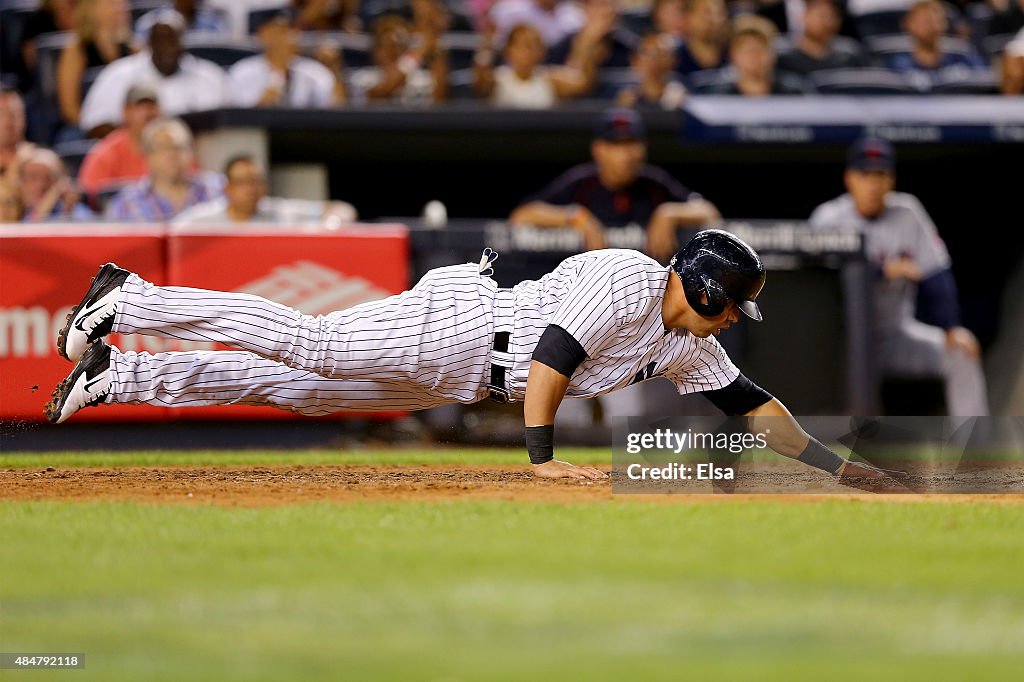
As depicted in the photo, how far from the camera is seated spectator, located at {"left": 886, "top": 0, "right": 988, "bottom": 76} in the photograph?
44.7 feet

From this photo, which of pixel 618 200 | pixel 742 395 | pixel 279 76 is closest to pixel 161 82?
pixel 279 76

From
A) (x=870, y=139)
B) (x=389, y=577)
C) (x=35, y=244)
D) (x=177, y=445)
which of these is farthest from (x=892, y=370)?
(x=389, y=577)

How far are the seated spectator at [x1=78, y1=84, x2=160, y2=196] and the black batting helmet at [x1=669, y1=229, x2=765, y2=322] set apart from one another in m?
5.76

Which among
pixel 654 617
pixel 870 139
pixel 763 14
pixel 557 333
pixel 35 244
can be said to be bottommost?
pixel 654 617

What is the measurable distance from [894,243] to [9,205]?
5.86 meters

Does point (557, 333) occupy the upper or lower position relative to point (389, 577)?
upper

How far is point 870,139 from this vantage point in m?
11.2

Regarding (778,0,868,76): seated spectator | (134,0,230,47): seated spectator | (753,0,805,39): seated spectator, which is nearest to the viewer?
(134,0,230,47): seated spectator

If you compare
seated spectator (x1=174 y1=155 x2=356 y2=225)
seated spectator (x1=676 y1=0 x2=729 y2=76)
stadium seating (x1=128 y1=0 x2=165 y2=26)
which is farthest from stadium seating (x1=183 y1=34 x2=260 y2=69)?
seated spectator (x1=676 y1=0 x2=729 y2=76)

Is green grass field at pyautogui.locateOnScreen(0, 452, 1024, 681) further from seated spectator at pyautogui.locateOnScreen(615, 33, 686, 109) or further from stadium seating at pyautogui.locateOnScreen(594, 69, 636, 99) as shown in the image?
stadium seating at pyautogui.locateOnScreen(594, 69, 636, 99)

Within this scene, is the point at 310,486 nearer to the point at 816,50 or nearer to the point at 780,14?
the point at 816,50

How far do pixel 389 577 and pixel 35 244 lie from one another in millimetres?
5458

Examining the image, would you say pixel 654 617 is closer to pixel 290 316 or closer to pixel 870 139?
pixel 290 316

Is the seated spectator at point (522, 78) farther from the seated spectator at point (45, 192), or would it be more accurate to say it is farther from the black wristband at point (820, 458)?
the black wristband at point (820, 458)
